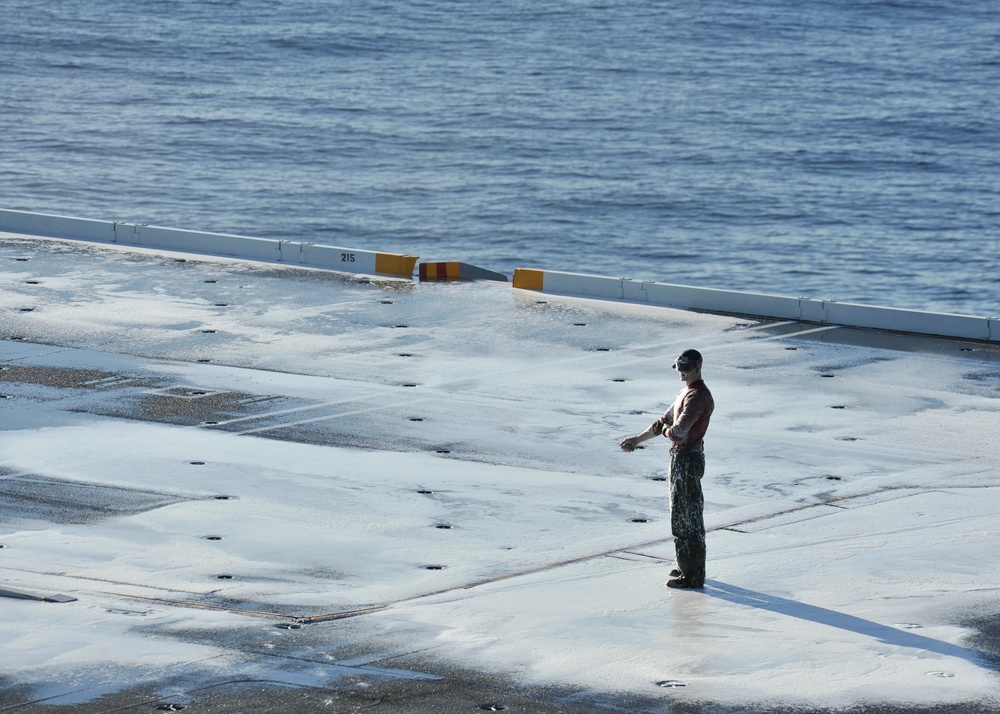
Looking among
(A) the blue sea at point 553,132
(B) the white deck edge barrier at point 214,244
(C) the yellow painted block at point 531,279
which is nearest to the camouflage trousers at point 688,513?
(C) the yellow painted block at point 531,279


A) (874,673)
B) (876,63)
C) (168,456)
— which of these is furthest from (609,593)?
(876,63)

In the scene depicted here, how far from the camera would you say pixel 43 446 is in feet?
42.0

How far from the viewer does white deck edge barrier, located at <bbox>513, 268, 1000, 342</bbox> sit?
17.4 meters

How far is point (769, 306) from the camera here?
18.4 meters

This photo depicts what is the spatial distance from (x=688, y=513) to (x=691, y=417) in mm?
570

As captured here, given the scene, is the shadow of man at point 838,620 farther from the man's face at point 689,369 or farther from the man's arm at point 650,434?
the man's face at point 689,369

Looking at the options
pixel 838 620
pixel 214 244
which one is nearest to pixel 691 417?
pixel 838 620

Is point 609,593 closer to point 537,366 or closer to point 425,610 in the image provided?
point 425,610

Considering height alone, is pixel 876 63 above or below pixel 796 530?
above

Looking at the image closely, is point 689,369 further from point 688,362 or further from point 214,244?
point 214,244

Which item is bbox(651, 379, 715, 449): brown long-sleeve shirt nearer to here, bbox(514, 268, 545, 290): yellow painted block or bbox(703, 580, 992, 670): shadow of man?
bbox(703, 580, 992, 670): shadow of man

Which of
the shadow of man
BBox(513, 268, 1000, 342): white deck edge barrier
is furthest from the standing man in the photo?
BBox(513, 268, 1000, 342): white deck edge barrier

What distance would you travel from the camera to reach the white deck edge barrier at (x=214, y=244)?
20.9 metres

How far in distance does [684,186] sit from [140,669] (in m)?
43.1
